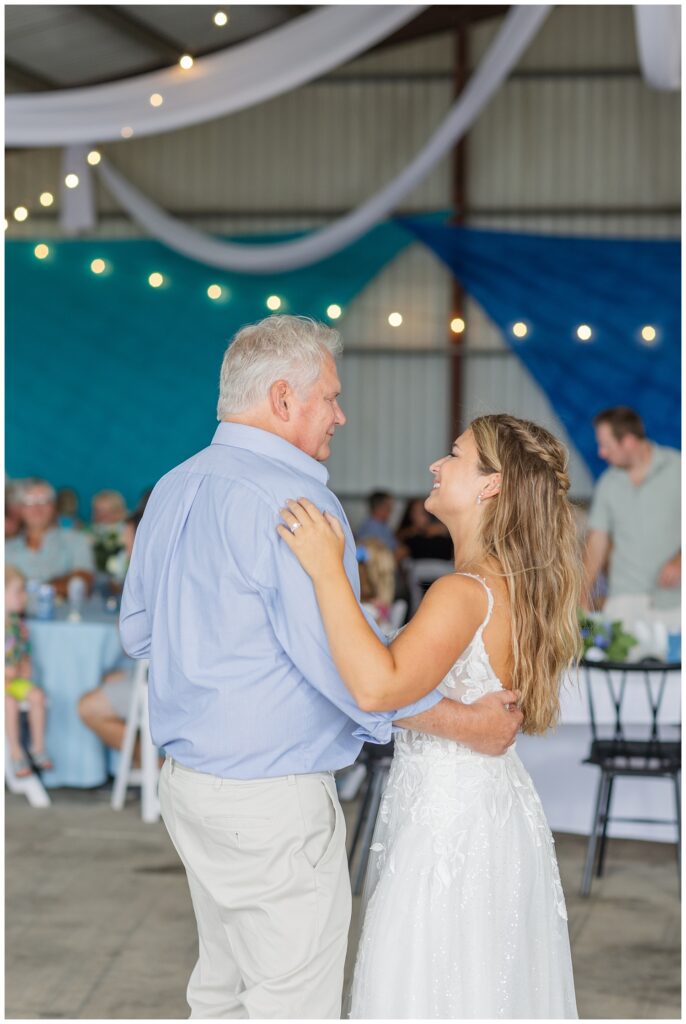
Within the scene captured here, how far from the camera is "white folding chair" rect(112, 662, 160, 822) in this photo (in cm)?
505

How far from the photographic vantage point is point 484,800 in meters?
2.12

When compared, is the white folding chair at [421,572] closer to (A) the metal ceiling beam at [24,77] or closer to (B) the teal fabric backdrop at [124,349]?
(B) the teal fabric backdrop at [124,349]

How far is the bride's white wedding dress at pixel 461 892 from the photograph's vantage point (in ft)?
6.72

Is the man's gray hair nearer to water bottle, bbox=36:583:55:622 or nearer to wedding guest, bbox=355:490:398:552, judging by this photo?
water bottle, bbox=36:583:55:622

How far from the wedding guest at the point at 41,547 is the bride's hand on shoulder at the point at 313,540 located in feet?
14.8

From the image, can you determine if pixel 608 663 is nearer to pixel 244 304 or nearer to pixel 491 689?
pixel 491 689

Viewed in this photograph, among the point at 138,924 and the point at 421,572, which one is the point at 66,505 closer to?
the point at 421,572

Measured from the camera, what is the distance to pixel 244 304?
10.1 m

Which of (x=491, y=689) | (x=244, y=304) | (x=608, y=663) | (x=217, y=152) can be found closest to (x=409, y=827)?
(x=491, y=689)

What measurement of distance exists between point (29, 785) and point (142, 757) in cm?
48

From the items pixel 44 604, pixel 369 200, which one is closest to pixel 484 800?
pixel 44 604

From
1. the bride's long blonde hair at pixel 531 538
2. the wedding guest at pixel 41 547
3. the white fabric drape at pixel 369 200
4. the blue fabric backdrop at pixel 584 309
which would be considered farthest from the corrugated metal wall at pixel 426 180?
the bride's long blonde hair at pixel 531 538

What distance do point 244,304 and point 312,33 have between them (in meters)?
4.46

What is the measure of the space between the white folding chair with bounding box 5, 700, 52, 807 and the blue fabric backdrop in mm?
5396
